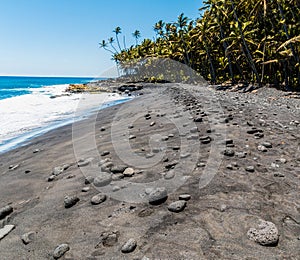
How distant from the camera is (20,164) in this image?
6.91m

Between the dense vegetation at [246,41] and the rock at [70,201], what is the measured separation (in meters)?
21.4

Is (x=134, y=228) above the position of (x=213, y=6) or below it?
below

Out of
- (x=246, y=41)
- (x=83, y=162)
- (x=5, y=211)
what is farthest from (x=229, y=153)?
(x=246, y=41)

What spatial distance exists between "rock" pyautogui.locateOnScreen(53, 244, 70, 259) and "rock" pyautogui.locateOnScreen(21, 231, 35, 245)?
1.84ft

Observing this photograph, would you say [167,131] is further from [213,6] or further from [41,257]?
[213,6]

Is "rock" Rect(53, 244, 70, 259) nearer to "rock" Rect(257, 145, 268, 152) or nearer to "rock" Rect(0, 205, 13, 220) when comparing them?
"rock" Rect(0, 205, 13, 220)

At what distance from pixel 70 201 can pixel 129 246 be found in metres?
1.62

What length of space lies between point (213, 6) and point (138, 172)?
3448 centimetres

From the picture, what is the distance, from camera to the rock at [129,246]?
2578mm

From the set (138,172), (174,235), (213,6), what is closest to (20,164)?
(138,172)

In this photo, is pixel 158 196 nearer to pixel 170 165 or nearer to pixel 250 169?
pixel 170 165

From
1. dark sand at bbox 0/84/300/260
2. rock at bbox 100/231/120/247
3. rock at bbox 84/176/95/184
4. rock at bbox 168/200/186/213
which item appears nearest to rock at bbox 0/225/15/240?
dark sand at bbox 0/84/300/260

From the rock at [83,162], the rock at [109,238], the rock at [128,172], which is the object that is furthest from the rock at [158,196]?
the rock at [83,162]

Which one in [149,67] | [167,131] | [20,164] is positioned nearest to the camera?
[20,164]
